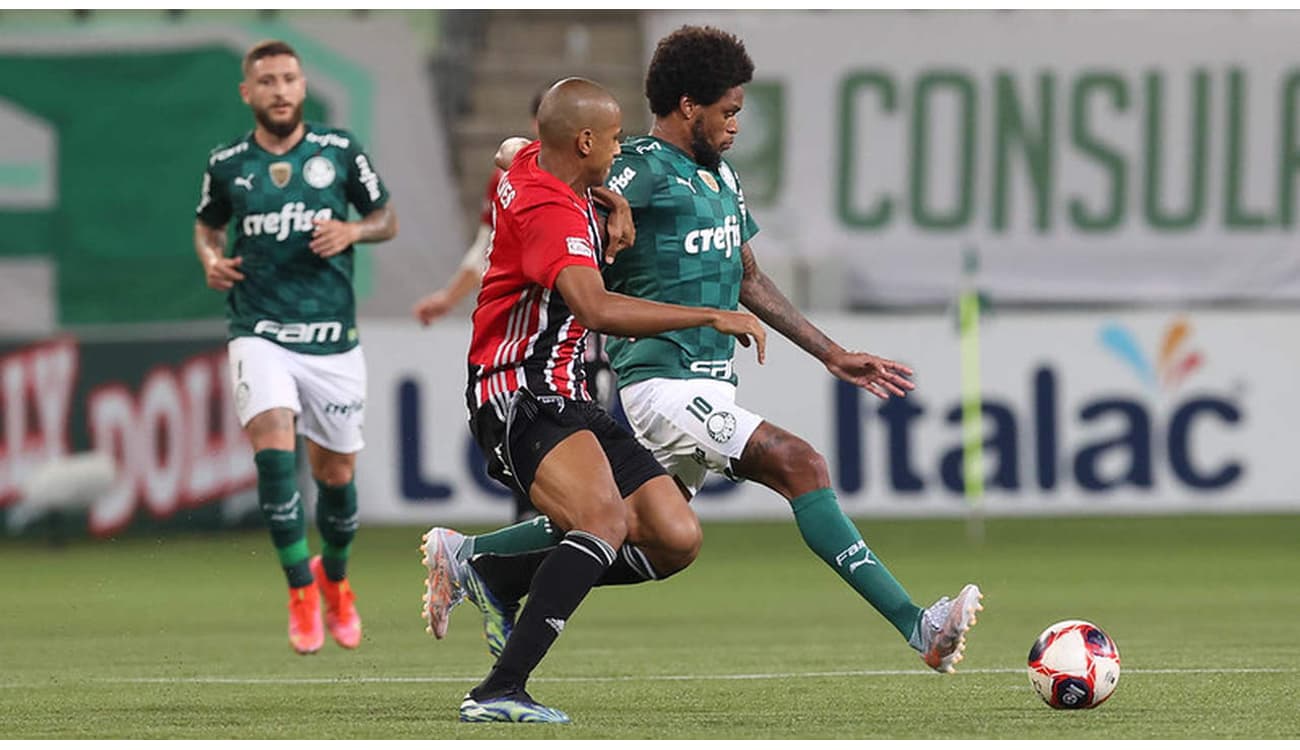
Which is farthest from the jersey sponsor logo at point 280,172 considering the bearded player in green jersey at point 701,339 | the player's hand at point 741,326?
the player's hand at point 741,326

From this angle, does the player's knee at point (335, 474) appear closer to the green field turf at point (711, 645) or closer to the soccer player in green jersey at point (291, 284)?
the soccer player in green jersey at point (291, 284)

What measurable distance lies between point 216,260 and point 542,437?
304 cm

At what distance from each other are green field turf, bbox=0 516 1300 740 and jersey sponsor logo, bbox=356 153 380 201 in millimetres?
1752

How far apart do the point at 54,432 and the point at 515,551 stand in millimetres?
8950

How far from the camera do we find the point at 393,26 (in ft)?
63.1

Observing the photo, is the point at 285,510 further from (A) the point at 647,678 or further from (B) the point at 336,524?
(A) the point at 647,678

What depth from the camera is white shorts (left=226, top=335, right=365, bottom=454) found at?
9.48m

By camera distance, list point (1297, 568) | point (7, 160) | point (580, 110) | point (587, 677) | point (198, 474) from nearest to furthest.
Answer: point (580, 110) < point (587, 677) < point (1297, 568) < point (198, 474) < point (7, 160)

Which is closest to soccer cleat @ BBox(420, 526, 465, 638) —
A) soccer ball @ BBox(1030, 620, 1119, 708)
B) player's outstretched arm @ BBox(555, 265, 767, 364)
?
player's outstretched arm @ BBox(555, 265, 767, 364)

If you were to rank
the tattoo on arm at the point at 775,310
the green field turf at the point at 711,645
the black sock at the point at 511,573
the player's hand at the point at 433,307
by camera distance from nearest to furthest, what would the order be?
the green field turf at the point at 711,645, the black sock at the point at 511,573, the tattoo on arm at the point at 775,310, the player's hand at the point at 433,307

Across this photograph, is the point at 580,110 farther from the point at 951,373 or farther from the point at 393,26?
the point at 393,26

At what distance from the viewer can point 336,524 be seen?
9852mm

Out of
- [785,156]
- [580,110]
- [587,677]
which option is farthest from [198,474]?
[580,110]

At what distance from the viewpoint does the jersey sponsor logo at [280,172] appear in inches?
377
